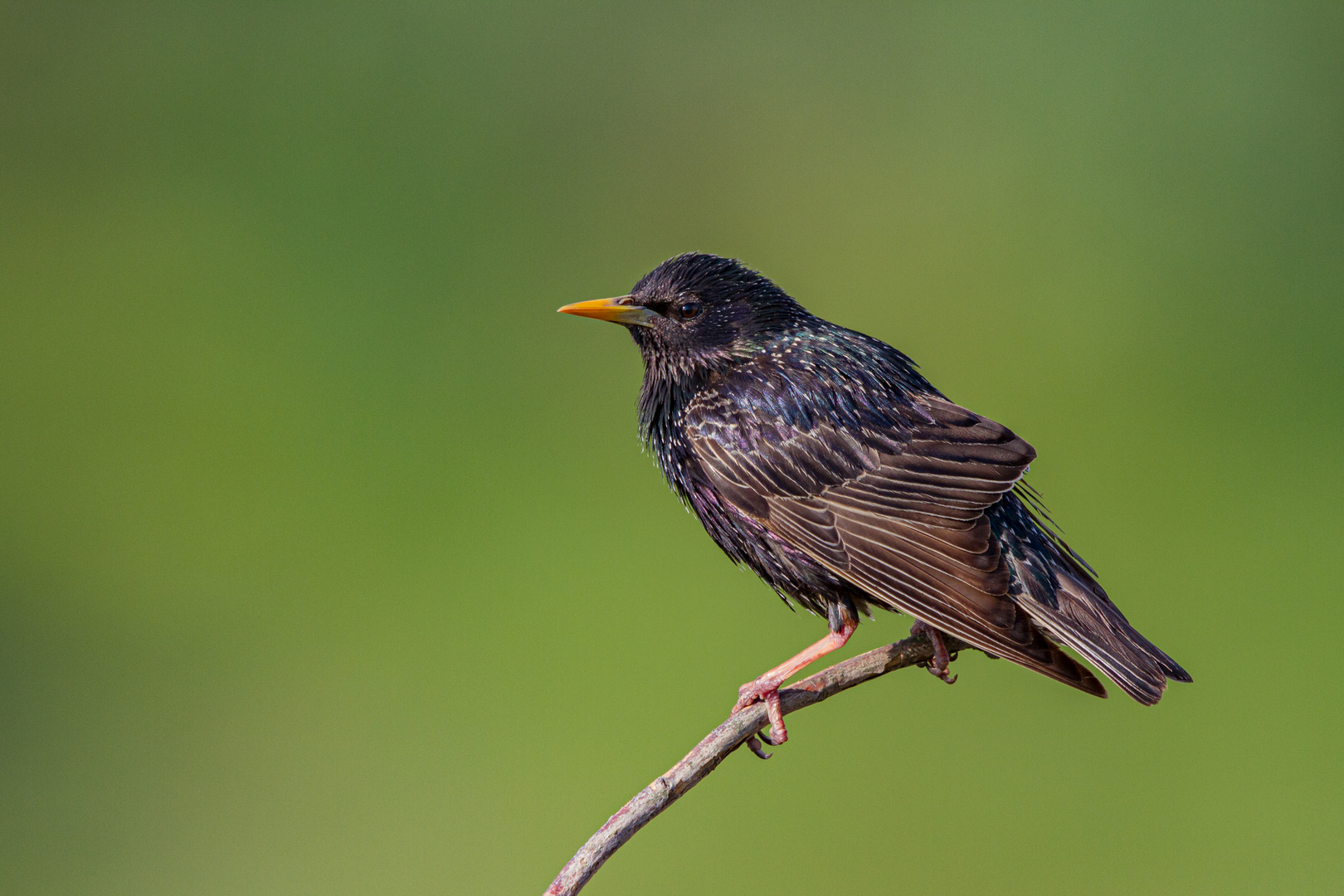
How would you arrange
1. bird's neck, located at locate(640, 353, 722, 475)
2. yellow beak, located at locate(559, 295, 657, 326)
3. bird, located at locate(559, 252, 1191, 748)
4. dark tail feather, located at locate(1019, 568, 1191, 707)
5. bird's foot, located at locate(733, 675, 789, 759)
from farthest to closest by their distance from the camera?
bird's neck, located at locate(640, 353, 722, 475)
yellow beak, located at locate(559, 295, 657, 326)
bird's foot, located at locate(733, 675, 789, 759)
bird, located at locate(559, 252, 1191, 748)
dark tail feather, located at locate(1019, 568, 1191, 707)

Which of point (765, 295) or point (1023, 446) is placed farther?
point (765, 295)

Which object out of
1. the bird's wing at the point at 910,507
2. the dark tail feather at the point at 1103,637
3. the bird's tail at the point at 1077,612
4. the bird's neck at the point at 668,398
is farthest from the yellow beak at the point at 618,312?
the dark tail feather at the point at 1103,637

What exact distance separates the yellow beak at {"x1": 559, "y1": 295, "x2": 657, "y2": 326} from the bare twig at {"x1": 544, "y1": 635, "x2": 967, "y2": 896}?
3.84 ft

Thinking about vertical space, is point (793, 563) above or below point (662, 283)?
below

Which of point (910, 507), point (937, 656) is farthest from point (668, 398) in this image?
point (937, 656)

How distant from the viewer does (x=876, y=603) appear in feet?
11.6

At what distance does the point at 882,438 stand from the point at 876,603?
18.7 inches

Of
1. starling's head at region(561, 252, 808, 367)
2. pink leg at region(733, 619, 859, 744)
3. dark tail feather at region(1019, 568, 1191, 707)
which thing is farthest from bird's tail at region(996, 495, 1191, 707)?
starling's head at region(561, 252, 808, 367)

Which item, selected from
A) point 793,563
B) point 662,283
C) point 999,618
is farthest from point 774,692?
point 662,283

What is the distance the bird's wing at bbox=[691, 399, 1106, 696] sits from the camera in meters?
3.18

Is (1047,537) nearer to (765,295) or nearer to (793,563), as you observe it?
(793,563)

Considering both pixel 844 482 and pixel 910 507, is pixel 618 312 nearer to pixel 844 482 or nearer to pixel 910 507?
pixel 844 482

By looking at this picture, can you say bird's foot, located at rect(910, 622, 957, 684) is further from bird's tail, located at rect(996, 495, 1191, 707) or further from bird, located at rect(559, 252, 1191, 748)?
bird's tail, located at rect(996, 495, 1191, 707)

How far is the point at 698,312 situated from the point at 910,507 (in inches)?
35.3
